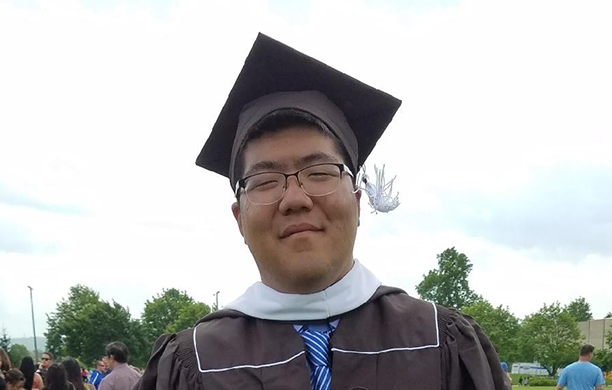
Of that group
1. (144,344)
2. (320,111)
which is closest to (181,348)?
(320,111)

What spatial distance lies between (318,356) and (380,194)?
2.09 ft

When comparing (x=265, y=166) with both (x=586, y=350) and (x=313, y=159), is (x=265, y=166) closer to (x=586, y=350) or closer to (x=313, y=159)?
(x=313, y=159)

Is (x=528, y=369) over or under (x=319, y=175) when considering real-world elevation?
under

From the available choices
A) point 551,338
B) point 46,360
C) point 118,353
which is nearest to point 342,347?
point 118,353

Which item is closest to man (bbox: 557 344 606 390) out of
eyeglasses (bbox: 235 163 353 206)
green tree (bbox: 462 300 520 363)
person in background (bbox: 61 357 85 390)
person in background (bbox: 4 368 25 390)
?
person in background (bbox: 61 357 85 390)

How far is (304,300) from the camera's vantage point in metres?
1.88

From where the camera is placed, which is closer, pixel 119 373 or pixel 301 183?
pixel 301 183

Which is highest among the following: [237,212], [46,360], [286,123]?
[286,123]

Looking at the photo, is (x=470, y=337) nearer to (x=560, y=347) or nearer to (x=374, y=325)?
(x=374, y=325)

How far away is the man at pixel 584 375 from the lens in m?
8.98

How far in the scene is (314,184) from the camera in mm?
1853

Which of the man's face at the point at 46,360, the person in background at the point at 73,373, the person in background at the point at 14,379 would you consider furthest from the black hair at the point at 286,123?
the man's face at the point at 46,360

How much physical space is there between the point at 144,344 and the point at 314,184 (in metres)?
42.4

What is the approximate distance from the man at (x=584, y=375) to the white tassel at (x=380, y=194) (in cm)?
769
